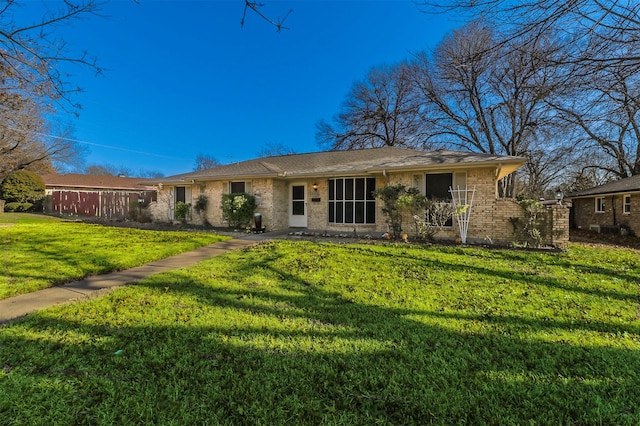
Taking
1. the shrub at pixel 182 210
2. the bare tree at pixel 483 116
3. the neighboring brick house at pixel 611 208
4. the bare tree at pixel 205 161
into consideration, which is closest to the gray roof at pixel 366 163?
the shrub at pixel 182 210

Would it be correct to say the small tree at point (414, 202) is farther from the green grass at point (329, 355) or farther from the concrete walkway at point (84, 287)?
the concrete walkway at point (84, 287)

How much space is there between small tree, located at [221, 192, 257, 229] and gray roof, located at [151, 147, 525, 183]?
3.13ft

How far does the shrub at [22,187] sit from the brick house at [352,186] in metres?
16.7

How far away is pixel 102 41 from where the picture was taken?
636 centimetres

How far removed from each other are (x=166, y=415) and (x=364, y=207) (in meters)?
10.0

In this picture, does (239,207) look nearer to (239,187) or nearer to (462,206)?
(239,187)

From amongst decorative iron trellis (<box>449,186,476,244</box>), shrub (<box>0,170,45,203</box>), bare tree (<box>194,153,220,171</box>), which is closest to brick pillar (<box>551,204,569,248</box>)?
decorative iron trellis (<box>449,186,476,244</box>)

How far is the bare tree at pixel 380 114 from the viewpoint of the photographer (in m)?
23.4

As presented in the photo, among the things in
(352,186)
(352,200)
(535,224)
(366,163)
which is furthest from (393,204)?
(535,224)

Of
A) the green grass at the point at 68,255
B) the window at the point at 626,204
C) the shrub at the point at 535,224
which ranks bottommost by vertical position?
the green grass at the point at 68,255

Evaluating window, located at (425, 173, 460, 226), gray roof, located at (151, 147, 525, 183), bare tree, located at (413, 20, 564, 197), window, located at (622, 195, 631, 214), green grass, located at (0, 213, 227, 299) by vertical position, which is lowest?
green grass, located at (0, 213, 227, 299)

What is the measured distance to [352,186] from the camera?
11586 mm

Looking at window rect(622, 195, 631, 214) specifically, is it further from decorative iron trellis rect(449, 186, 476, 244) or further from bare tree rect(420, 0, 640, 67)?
bare tree rect(420, 0, 640, 67)

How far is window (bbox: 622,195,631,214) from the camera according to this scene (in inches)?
517
